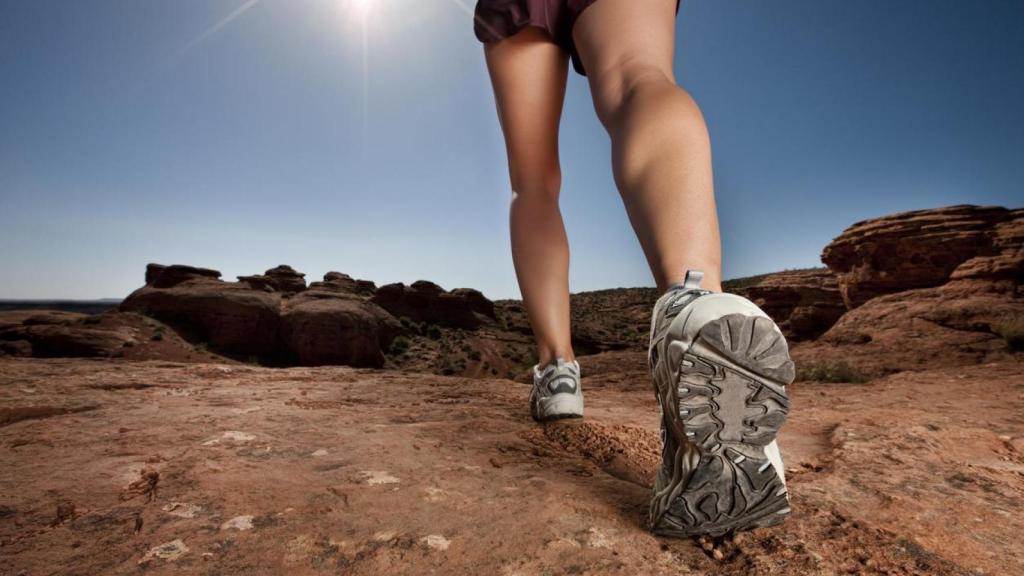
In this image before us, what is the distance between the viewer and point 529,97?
4.54 feet

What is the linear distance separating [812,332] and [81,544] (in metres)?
18.6

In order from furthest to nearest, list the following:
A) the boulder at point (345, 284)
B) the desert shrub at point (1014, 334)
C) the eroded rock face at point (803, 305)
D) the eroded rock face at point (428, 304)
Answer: the boulder at point (345, 284) < the eroded rock face at point (428, 304) < the eroded rock face at point (803, 305) < the desert shrub at point (1014, 334)

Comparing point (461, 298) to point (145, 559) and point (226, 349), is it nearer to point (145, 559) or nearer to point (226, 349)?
point (226, 349)

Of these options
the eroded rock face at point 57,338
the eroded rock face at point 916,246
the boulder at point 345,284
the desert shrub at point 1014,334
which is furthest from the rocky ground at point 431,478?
the boulder at point 345,284

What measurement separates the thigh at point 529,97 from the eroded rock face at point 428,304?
29.0 metres

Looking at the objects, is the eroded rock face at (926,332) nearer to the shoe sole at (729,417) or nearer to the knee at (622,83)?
the knee at (622,83)

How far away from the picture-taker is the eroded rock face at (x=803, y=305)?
16078 millimetres

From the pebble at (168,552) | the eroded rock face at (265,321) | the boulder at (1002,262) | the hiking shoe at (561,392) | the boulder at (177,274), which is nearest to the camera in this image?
the pebble at (168,552)

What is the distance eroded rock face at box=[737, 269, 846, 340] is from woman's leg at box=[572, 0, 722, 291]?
1725 cm

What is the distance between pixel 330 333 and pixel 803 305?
1828 centimetres

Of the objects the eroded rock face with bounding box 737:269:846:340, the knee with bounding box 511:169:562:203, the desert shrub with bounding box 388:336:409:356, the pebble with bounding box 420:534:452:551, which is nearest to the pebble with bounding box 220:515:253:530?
the pebble with bounding box 420:534:452:551

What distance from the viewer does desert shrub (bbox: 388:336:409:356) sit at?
77.4 feet

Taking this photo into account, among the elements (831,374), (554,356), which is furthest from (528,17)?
(831,374)

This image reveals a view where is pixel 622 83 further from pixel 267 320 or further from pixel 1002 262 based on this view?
pixel 267 320
